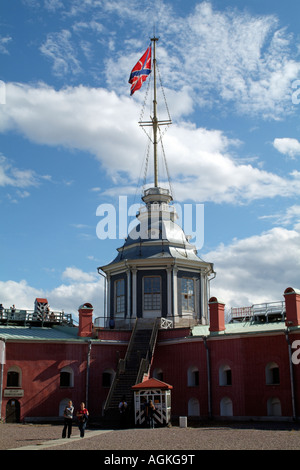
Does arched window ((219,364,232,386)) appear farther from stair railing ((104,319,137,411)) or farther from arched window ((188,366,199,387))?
stair railing ((104,319,137,411))

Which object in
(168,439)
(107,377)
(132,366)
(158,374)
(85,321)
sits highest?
(85,321)

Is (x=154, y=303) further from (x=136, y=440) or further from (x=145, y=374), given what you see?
(x=136, y=440)

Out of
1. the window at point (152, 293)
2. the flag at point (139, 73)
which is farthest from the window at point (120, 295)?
the flag at point (139, 73)

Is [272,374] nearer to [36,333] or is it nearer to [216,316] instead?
[216,316]

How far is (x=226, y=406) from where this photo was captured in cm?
3244

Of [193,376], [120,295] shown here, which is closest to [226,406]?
[193,376]

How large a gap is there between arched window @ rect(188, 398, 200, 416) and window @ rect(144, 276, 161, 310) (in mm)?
7097

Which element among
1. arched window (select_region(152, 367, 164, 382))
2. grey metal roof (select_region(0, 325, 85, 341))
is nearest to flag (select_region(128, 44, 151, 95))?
grey metal roof (select_region(0, 325, 85, 341))

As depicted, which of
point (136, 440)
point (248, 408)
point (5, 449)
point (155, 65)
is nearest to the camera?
point (5, 449)

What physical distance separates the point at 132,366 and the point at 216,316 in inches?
228

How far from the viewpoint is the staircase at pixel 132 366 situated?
30.8 metres

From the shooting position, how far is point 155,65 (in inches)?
1777
